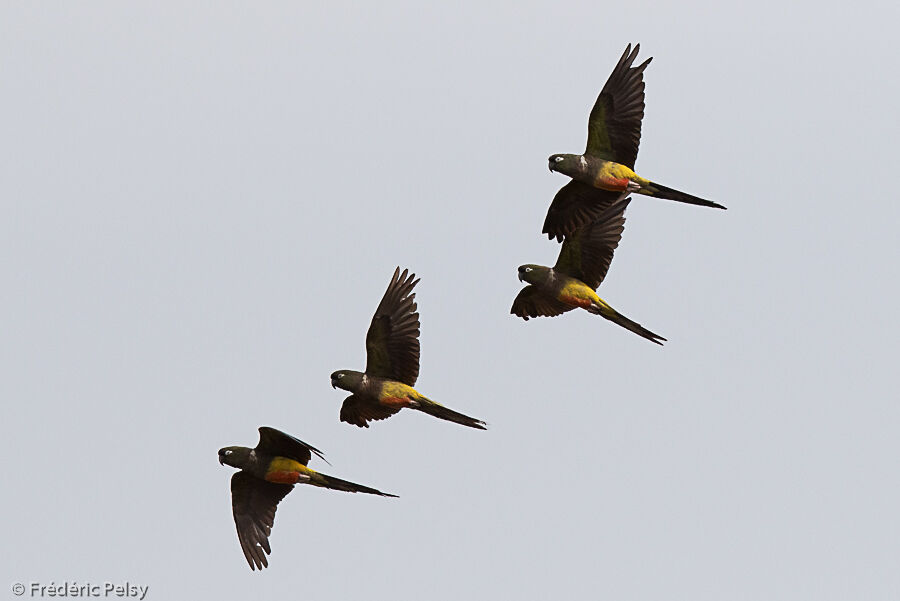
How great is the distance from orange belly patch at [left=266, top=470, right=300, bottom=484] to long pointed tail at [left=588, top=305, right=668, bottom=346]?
5.46 meters

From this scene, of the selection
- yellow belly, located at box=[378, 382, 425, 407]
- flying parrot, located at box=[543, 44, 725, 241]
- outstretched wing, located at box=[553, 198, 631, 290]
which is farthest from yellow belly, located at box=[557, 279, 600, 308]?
yellow belly, located at box=[378, 382, 425, 407]

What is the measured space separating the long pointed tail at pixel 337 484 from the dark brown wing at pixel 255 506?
0.63 m

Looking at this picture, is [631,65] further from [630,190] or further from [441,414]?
[441,414]

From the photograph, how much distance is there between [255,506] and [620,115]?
7957 mm

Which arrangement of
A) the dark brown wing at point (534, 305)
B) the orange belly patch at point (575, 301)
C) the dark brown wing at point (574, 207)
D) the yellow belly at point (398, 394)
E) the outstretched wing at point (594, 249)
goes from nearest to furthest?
the yellow belly at point (398, 394) → the dark brown wing at point (574, 207) → the orange belly patch at point (575, 301) → the outstretched wing at point (594, 249) → the dark brown wing at point (534, 305)

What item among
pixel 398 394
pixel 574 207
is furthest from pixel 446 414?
pixel 574 207

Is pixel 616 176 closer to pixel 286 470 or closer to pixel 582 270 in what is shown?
pixel 582 270

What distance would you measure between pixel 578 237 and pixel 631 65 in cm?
325

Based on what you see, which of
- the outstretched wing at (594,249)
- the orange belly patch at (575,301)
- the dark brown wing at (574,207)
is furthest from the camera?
the outstretched wing at (594,249)

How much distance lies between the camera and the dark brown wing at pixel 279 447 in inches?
951

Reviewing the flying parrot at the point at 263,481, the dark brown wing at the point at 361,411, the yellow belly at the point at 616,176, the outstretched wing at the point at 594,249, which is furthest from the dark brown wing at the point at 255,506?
the yellow belly at the point at 616,176

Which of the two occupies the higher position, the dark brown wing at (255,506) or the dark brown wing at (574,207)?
the dark brown wing at (574,207)

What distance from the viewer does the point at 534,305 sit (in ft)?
90.0

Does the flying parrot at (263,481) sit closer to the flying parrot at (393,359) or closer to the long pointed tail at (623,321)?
the flying parrot at (393,359)
